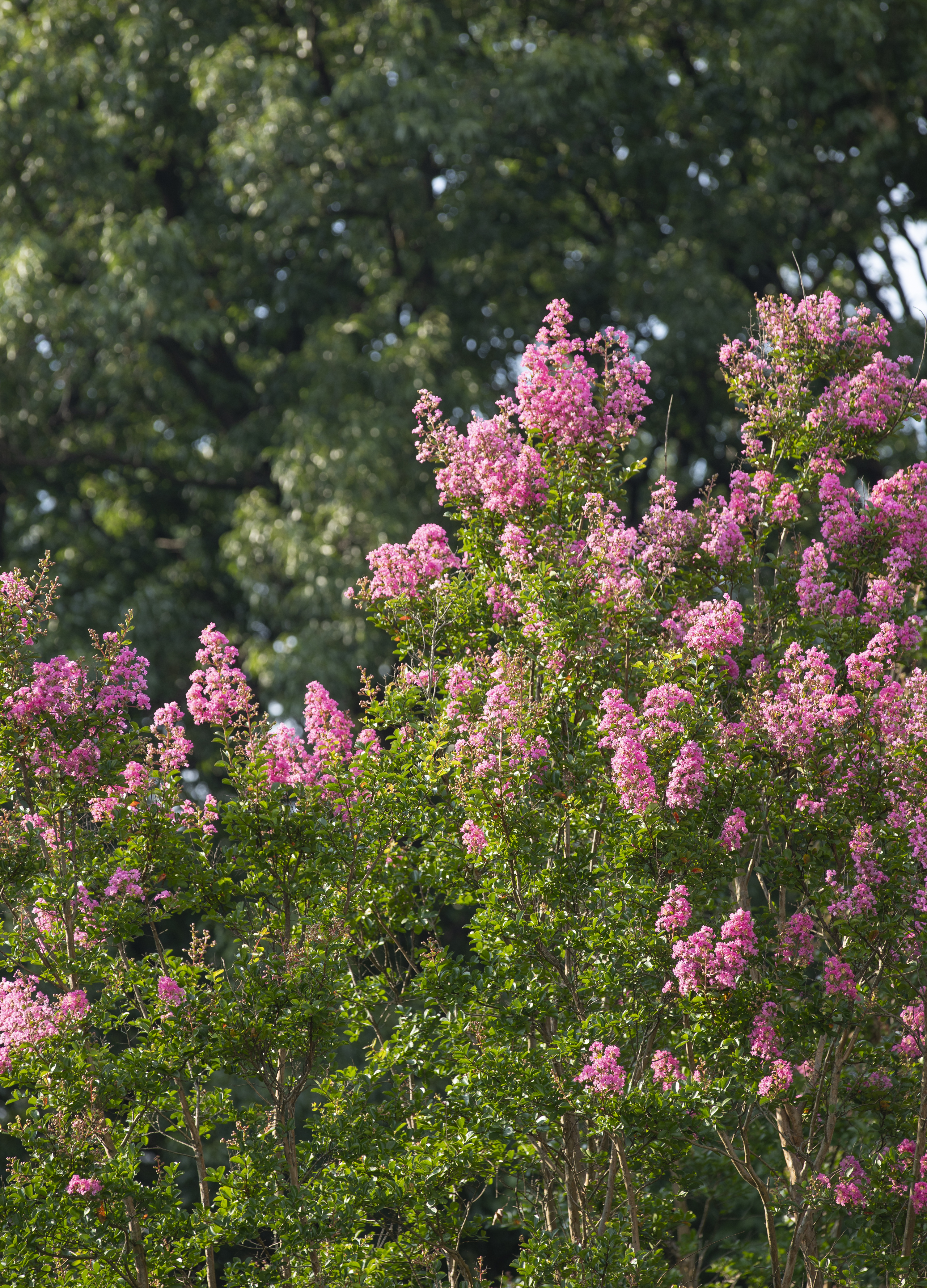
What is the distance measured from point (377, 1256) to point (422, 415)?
164 inches

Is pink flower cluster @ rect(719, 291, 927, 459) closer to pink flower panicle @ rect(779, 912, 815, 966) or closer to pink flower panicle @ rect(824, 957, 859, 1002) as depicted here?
pink flower panicle @ rect(779, 912, 815, 966)

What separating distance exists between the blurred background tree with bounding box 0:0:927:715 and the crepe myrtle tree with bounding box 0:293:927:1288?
5172mm

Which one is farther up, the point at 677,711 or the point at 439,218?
the point at 439,218

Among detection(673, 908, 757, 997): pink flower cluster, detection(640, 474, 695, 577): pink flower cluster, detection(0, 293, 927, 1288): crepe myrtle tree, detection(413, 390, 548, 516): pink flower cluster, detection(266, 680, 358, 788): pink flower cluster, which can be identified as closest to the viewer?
detection(673, 908, 757, 997): pink flower cluster

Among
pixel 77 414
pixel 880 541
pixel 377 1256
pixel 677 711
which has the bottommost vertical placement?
pixel 377 1256

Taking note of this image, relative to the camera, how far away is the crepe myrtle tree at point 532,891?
476cm

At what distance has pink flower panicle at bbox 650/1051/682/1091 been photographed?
4.79 m

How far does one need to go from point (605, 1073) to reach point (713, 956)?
57 centimetres

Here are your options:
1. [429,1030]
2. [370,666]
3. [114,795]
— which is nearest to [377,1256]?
[429,1030]

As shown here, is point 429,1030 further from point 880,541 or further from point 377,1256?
point 880,541

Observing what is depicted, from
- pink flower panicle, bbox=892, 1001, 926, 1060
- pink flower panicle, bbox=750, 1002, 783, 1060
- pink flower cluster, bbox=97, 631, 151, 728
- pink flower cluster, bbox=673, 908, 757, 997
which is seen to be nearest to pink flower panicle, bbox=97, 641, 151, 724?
pink flower cluster, bbox=97, 631, 151, 728

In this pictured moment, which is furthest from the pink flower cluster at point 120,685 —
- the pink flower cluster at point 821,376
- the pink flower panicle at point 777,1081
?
the pink flower cluster at point 821,376

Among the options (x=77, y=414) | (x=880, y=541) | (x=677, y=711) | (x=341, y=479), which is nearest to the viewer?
(x=677, y=711)

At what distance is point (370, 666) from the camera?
37.0ft
